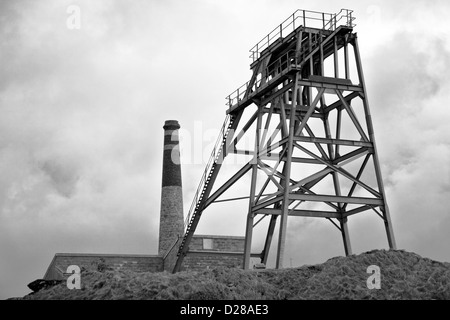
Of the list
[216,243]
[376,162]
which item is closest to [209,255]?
[216,243]

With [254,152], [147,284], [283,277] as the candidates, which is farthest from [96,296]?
[254,152]

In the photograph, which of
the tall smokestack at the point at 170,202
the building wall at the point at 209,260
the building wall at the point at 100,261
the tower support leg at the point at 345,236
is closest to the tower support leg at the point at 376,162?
the tower support leg at the point at 345,236

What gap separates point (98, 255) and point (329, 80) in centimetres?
1433

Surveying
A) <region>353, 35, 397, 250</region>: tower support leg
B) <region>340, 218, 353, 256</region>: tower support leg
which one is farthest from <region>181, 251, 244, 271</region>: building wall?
<region>353, 35, 397, 250</region>: tower support leg

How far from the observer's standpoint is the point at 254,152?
93.4 feet

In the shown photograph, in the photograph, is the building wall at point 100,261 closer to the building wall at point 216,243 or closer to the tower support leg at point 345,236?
the building wall at point 216,243

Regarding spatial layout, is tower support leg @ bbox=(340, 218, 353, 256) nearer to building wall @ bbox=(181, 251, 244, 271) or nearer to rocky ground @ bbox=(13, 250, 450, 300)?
rocky ground @ bbox=(13, 250, 450, 300)

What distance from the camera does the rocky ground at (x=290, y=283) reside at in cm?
1939

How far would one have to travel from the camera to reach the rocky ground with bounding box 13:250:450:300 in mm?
19391

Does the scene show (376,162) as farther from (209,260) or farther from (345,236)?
(209,260)

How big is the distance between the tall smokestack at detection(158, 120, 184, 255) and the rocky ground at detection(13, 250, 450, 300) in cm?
1720

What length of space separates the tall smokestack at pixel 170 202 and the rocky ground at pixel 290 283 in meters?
17.2

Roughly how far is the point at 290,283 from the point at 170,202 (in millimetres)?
18822
